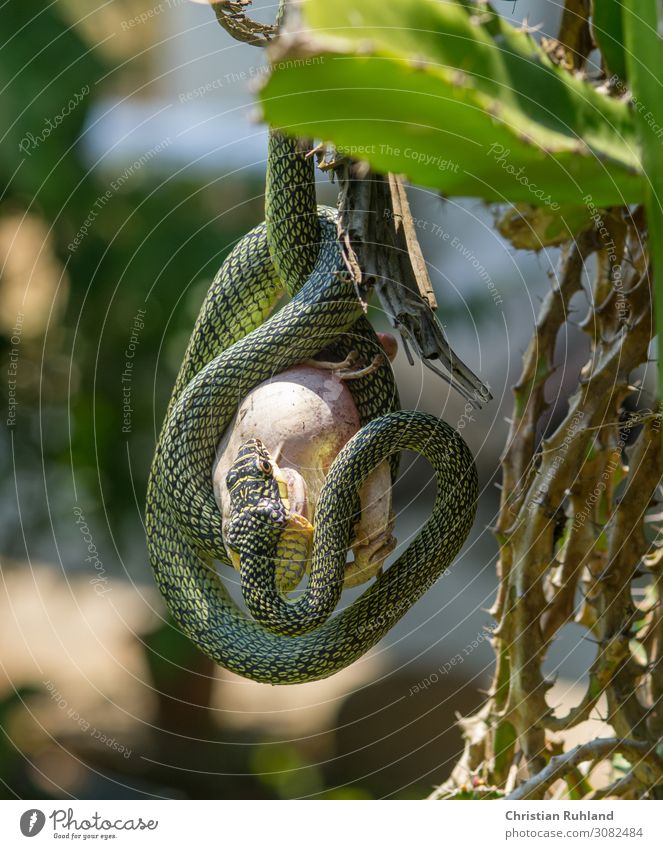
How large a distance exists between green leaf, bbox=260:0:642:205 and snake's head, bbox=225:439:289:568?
0.27m

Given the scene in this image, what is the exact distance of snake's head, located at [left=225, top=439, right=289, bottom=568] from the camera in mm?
768

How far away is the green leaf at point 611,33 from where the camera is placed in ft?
2.74

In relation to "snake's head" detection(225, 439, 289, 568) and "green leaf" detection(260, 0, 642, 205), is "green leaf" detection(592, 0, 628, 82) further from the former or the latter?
"snake's head" detection(225, 439, 289, 568)

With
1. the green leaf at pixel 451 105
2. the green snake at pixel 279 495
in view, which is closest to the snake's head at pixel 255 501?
the green snake at pixel 279 495

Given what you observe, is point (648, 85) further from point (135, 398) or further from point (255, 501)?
point (135, 398)

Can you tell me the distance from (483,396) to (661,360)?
0.18 m

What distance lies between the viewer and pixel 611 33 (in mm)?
837

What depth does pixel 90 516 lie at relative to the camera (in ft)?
9.00

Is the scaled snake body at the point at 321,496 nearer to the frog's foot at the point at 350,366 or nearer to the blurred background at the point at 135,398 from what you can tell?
the frog's foot at the point at 350,366

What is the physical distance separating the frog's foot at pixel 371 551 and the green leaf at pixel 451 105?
12.2 inches

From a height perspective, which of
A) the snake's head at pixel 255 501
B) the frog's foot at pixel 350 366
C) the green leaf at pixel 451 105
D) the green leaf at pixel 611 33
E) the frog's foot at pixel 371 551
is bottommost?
the frog's foot at pixel 371 551

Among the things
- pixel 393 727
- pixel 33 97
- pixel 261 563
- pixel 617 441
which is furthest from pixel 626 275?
pixel 393 727

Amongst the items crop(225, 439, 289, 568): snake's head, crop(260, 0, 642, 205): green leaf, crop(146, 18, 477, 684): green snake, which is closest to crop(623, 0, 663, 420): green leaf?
crop(260, 0, 642, 205): green leaf
